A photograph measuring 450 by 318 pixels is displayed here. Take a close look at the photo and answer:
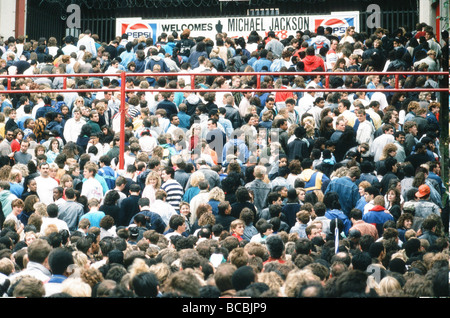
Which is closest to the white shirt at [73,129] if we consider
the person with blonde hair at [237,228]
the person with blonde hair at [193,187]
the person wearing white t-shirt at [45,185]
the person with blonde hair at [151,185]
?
the person wearing white t-shirt at [45,185]

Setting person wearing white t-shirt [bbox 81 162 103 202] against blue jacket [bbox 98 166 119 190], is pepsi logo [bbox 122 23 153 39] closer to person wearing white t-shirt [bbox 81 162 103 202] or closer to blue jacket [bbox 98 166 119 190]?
blue jacket [bbox 98 166 119 190]

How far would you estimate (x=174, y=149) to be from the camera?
502 inches

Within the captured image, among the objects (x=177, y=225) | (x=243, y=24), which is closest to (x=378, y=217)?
(x=177, y=225)

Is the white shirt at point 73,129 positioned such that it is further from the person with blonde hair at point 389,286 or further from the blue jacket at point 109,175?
the person with blonde hair at point 389,286

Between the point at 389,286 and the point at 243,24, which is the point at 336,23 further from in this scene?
the point at 389,286

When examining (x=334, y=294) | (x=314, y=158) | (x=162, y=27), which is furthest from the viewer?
(x=162, y=27)

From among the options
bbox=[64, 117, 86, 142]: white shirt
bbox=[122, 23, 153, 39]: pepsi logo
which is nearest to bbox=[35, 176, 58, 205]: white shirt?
bbox=[64, 117, 86, 142]: white shirt

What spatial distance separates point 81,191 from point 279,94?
458 centimetres

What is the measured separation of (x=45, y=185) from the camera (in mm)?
11570

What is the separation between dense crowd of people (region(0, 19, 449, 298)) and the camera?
7477 mm

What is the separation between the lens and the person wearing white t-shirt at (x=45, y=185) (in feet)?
37.7

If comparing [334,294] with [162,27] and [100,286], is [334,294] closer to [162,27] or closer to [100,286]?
[100,286]

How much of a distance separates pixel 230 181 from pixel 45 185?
2760 millimetres

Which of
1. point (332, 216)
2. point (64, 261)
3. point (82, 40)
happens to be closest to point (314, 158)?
point (332, 216)
